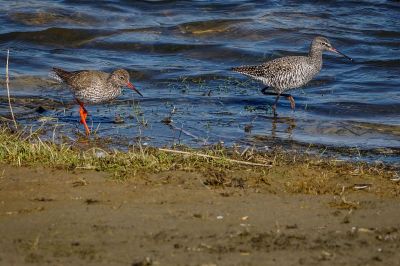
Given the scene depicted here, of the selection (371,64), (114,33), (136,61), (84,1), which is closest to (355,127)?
(371,64)

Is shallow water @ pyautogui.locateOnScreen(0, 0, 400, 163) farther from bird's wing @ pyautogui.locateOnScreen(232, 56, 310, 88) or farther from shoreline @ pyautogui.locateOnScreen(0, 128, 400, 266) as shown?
shoreline @ pyautogui.locateOnScreen(0, 128, 400, 266)

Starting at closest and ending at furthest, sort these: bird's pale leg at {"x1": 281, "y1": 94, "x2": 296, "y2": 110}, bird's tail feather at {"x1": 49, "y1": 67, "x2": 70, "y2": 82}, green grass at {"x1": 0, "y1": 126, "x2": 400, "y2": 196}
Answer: green grass at {"x1": 0, "y1": 126, "x2": 400, "y2": 196}
bird's tail feather at {"x1": 49, "y1": 67, "x2": 70, "y2": 82}
bird's pale leg at {"x1": 281, "y1": 94, "x2": 296, "y2": 110}

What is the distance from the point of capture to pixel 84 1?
18.7 meters

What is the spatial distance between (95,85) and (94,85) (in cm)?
1

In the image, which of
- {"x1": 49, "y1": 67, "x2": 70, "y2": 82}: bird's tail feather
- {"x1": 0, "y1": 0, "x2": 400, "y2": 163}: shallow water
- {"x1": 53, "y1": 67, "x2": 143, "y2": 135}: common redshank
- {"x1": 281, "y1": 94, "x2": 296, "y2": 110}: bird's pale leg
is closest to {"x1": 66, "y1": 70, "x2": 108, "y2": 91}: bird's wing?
{"x1": 53, "y1": 67, "x2": 143, "y2": 135}: common redshank

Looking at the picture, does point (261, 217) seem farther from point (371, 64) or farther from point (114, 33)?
point (114, 33)

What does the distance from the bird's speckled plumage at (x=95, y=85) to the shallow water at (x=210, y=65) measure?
10.9 inches

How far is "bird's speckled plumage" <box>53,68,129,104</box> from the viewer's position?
1045 cm

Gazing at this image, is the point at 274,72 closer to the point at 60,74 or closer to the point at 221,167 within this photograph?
the point at 60,74

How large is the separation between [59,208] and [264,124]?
17.2 ft

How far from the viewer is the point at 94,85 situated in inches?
412

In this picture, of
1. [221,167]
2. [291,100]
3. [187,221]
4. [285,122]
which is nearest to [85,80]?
[285,122]

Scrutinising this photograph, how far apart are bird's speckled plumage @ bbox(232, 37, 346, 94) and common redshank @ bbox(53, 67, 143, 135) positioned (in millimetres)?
2567

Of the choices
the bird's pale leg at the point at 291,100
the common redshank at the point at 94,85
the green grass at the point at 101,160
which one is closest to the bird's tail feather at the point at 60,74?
the common redshank at the point at 94,85
